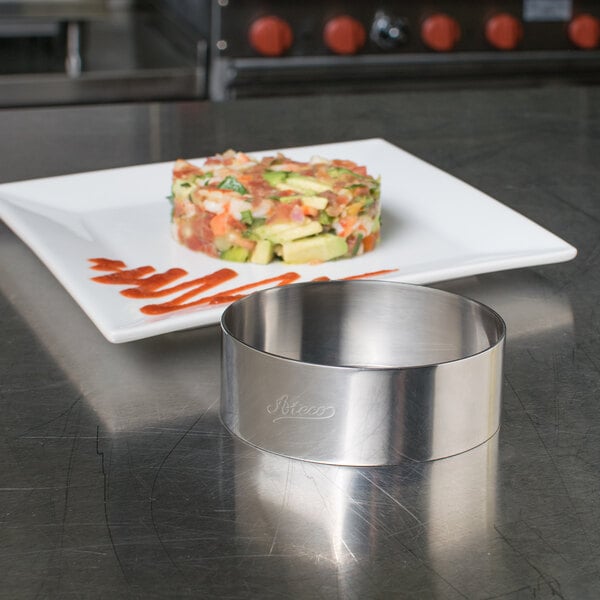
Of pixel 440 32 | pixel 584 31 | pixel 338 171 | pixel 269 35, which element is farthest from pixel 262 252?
pixel 584 31

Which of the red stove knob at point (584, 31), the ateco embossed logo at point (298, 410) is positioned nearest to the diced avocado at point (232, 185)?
the ateco embossed logo at point (298, 410)

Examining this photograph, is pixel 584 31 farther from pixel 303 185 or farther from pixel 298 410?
pixel 298 410

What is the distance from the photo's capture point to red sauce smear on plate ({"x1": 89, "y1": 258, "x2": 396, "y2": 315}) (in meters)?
0.83

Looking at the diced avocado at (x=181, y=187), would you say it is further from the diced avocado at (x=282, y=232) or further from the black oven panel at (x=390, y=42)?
the black oven panel at (x=390, y=42)

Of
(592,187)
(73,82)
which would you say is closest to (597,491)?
(592,187)

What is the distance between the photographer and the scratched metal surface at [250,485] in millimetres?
505

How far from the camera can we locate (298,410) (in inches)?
22.3

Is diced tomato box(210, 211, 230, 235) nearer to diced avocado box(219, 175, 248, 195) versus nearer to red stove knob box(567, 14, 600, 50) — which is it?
diced avocado box(219, 175, 248, 195)

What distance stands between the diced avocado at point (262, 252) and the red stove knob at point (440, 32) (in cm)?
120

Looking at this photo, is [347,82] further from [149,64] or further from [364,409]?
[364,409]

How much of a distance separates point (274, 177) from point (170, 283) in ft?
0.53

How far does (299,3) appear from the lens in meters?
2.01

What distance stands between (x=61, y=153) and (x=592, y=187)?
0.61 metres

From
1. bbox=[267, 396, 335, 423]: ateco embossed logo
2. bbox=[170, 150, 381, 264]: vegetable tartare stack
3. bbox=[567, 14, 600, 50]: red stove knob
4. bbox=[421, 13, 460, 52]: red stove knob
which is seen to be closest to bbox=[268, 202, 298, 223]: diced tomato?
bbox=[170, 150, 381, 264]: vegetable tartare stack
